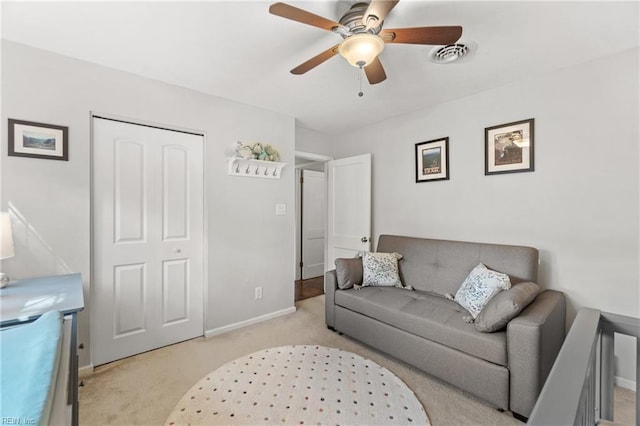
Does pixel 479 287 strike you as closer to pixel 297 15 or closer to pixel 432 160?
pixel 432 160

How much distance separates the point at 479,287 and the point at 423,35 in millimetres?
1796

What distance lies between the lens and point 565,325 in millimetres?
2129

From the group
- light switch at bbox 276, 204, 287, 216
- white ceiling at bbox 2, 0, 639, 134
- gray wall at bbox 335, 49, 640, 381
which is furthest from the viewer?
light switch at bbox 276, 204, 287, 216

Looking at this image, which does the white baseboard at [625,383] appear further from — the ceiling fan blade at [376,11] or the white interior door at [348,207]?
the ceiling fan blade at [376,11]

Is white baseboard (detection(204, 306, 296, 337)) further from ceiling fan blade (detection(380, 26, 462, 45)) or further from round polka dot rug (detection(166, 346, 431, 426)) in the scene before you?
ceiling fan blade (detection(380, 26, 462, 45))

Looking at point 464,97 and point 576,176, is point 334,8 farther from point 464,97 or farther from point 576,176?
point 576,176

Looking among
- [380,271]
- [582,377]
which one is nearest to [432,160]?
[380,271]

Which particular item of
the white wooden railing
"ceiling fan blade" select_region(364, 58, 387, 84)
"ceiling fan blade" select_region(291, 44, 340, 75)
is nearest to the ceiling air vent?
"ceiling fan blade" select_region(364, 58, 387, 84)

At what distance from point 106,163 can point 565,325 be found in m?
3.91

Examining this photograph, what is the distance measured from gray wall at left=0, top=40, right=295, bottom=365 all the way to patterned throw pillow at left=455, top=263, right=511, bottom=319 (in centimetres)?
195

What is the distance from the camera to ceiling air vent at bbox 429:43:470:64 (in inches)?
74.9

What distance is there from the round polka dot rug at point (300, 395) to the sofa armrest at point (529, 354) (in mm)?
590

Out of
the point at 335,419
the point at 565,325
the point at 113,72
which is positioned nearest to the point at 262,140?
the point at 113,72

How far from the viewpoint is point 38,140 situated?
76.2 inches
